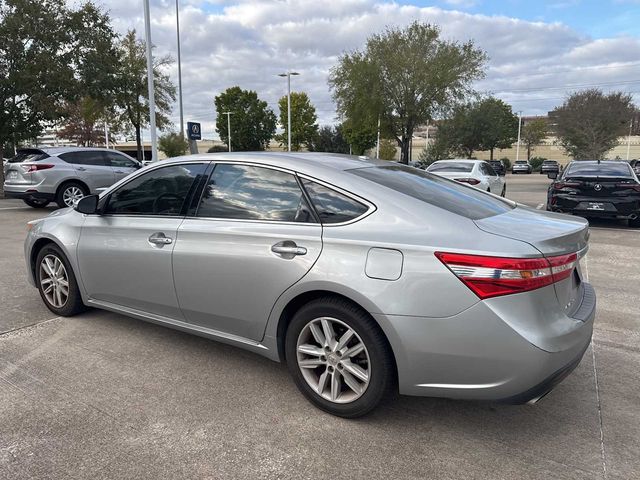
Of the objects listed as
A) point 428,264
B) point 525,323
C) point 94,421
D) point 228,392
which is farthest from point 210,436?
point 525,323

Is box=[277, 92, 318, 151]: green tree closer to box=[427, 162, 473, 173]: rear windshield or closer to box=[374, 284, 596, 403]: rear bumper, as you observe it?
box=[427, 162, 473, 173]: rear windshield

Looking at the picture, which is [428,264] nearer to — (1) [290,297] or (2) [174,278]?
(1) [290,297]

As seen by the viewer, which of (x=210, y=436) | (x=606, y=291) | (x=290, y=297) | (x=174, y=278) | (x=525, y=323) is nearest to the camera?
(x=525, y=323)

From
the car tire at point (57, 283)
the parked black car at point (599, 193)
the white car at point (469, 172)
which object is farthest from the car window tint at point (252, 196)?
the white car at point (469, 172)

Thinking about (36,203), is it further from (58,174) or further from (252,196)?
(252,196)

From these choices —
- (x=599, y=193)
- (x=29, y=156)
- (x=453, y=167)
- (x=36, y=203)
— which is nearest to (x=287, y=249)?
(x=599, y=193)

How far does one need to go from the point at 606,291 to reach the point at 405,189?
3896 mm

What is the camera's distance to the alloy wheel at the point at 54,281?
14.6 ft

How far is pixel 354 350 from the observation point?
277 centimetres

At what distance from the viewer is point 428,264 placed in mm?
2516

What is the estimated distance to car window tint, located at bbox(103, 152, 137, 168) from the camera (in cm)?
1341

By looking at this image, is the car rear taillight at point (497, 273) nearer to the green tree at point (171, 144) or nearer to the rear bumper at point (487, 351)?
the rear bumper at point (487, 351)

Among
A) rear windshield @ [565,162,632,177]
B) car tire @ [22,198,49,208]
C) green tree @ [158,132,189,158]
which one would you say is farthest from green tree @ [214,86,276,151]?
rear windshield @ [565,162,632,177]

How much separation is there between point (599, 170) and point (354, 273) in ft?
32.2
